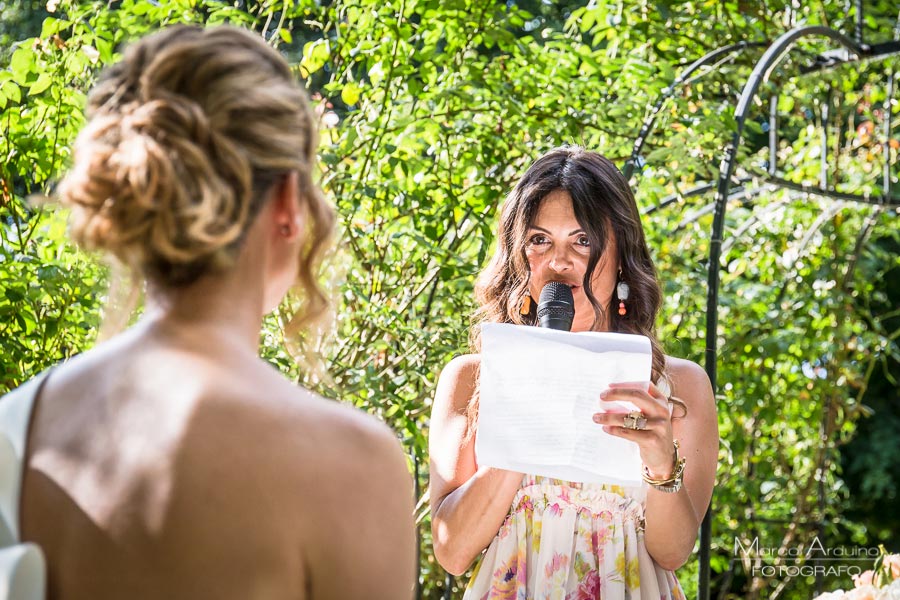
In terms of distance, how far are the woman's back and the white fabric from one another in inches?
0.6

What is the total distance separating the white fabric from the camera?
1.11 m

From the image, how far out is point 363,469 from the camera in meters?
1.14

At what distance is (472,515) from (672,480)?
44 cm

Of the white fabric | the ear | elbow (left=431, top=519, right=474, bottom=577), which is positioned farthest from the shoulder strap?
elbow (left=431, top=519, right=474, bottom=577)

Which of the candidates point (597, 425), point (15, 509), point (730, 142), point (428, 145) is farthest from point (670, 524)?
point (428, 145)

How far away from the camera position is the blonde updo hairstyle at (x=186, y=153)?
115 centimetres

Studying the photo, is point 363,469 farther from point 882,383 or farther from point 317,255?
point 882,383

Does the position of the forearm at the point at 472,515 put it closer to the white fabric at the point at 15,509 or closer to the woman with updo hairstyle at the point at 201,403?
the woman with updo hairstyle at the point at 201,403

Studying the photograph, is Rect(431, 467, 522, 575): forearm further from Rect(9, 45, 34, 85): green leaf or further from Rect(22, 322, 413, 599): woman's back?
Rect(9, 45, 34, 85): green leaf

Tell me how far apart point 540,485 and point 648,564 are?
294mm

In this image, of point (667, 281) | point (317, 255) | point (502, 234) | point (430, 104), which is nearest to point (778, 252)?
point (667, 281)

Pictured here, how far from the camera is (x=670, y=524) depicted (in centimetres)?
217

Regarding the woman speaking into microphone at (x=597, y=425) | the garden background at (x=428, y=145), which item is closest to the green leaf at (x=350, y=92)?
the garden background at (x=428, y=145)

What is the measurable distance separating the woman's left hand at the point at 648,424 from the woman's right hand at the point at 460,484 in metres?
0.31
